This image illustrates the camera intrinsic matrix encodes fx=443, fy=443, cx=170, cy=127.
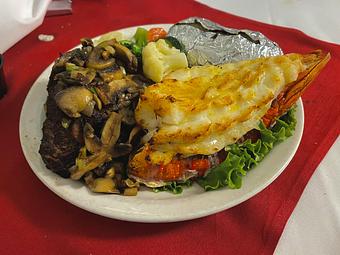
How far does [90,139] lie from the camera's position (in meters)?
1.17

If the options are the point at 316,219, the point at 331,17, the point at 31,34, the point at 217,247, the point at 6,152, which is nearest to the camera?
the point at 217,247

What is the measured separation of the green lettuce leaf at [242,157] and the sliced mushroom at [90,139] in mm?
302

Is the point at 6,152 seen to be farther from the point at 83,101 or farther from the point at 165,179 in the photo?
the point at 165,179

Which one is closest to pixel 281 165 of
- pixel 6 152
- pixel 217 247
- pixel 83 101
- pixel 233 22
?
pixel 217 247

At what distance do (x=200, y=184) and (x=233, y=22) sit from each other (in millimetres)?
1084

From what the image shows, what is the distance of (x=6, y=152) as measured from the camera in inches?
56.2

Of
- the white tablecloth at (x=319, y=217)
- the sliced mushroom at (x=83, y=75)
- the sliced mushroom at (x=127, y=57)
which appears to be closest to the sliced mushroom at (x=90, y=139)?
the sliced mushroom at (x=83, y=75)

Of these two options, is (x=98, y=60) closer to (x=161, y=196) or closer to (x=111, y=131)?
(x=111, y=131)

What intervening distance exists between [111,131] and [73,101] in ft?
0.42

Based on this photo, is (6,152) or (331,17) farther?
(331,17)

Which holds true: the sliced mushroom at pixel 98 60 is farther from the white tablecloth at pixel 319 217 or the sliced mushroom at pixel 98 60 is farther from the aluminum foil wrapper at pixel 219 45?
the white tablecloth at pixel 319 217

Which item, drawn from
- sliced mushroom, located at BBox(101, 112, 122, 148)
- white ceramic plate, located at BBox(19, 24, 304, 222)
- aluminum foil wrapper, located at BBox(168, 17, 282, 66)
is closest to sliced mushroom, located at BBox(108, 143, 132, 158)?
sliced mushroom, located at BBox(101, 112, 122, 148)

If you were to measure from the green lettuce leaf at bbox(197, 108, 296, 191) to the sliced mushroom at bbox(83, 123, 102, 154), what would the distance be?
302 millimetres

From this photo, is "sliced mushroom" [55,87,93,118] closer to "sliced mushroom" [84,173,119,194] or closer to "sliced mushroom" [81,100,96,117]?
"sliced mushroom" [81,100,96,117]
